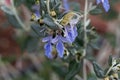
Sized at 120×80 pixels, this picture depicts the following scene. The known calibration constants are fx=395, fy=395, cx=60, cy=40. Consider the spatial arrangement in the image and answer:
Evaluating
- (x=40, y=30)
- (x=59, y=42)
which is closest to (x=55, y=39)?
(x=59, y=42)

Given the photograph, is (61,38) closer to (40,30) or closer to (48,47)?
(48,47)

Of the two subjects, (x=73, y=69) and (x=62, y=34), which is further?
(x=73, y=69)

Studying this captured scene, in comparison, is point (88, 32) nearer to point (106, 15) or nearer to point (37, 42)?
point (37, 42)

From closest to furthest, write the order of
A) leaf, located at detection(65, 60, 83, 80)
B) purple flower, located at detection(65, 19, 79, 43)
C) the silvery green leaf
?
purple flower, located at detection(65, 19, 79, 43), leaf, located at detection(65, 60, 83, 80), the silvery green leaf

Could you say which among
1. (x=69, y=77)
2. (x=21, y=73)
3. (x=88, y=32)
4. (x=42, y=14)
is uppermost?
(x=42, y=14)

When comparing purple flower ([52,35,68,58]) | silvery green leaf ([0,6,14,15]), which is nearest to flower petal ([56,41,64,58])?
purple flower ([52,35,68,58])

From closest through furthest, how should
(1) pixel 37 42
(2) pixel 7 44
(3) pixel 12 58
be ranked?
1. (1) pixel 37 42
2. (3) pixel 12 58
3. (2) pixel 7 44

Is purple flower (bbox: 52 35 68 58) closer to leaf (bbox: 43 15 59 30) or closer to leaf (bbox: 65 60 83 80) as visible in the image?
leaf (bbox: 43 15 59 30)

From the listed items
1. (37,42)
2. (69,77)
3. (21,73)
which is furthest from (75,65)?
(21,73)

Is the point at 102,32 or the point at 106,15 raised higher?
the point at 106,15
